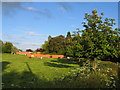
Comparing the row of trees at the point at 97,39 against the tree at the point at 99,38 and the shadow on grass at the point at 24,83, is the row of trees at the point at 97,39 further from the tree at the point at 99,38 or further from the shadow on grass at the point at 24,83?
the shadow on grass at the point at 24,83

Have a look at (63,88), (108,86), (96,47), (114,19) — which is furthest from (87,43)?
(63,88)

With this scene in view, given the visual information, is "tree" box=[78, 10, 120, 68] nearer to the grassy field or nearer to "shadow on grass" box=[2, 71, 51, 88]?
the grassy field

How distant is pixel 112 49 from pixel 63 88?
7.87 meters

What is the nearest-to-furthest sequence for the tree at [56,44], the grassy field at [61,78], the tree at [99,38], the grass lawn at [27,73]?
the grassy field at [61,78], the grass lawn at [27,73], the tree at [99,38], the tree at [56,44]

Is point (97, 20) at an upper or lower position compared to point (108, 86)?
upper

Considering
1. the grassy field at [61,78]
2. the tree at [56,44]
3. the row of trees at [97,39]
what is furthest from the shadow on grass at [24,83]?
the tree at [56,44]

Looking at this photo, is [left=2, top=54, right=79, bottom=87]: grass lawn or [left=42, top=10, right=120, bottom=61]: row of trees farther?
[left=42, top=10, right=120, bottom=61]: row of trees

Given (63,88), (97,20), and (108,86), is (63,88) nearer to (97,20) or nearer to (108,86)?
(108,86)

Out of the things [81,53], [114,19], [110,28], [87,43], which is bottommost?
[81,53]

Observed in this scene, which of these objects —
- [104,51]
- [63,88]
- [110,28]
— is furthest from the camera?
[110,28]

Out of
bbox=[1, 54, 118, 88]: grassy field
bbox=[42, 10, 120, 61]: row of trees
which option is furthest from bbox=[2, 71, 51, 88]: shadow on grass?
bbox=[42, 10, 120, 61]: row of trees

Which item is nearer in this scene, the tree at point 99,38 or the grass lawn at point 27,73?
the grass lawn at point 27,73

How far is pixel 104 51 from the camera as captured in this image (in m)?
12.8

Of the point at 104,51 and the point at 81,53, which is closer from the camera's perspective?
the point at 104,51
